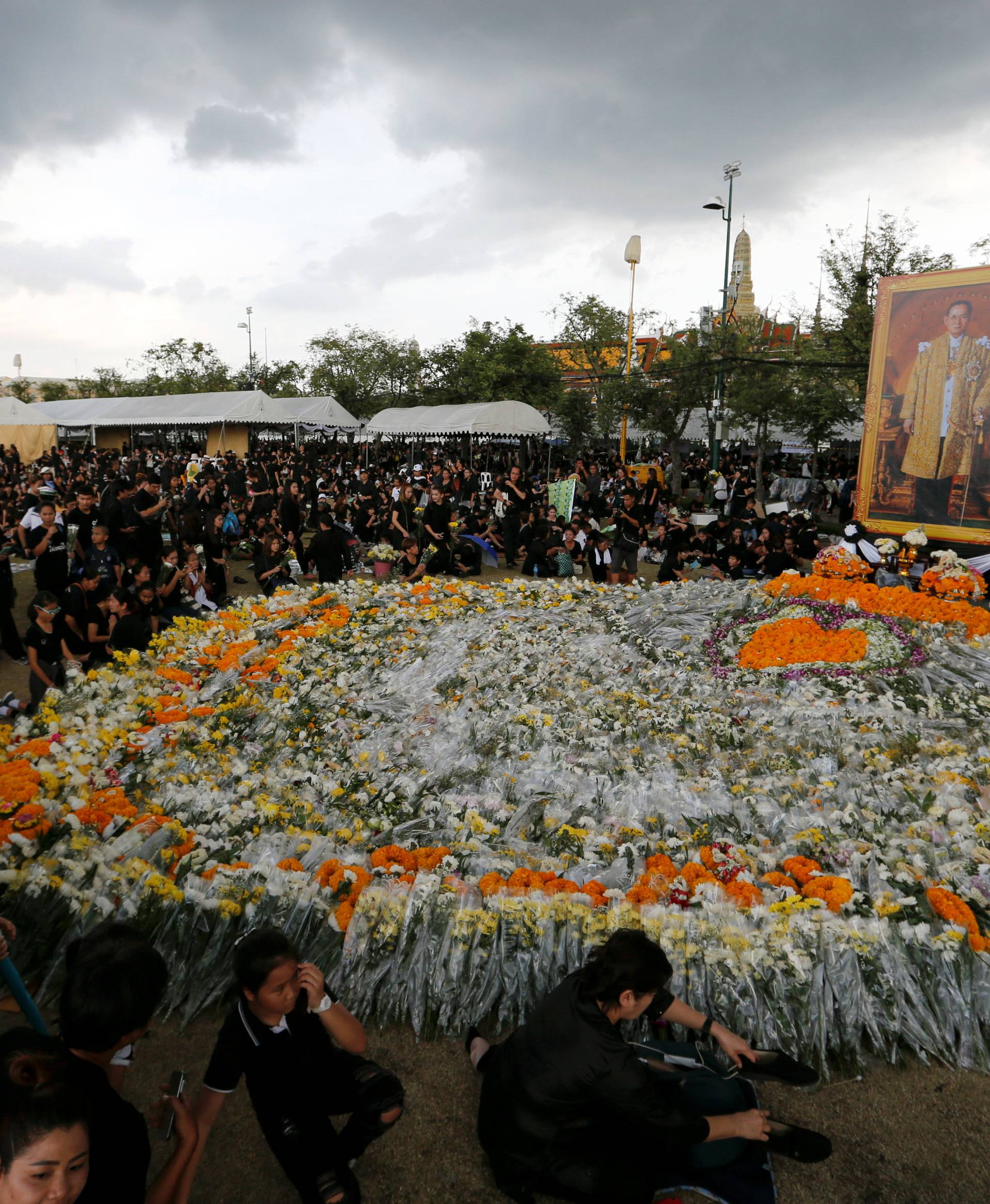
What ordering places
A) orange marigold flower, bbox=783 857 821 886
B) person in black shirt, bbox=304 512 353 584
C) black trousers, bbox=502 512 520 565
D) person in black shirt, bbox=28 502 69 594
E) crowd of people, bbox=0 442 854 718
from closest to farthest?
orange marigold flower, bbox=783 857 821 886 < crowd of people, bbox=0 442 854 718 < person in black shirt, bbox=28 502 69 594 < person in black shirt, bbox=304 512 353 584 < black trousers, bbox=502 512 520 565

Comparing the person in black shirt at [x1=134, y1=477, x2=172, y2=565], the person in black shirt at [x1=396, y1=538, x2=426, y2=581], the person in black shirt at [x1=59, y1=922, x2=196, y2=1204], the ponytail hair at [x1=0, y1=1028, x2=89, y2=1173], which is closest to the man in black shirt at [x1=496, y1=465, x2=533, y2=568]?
Answer: the person in black shirt at [x1=396, y1=538, x2=426, y2=581]

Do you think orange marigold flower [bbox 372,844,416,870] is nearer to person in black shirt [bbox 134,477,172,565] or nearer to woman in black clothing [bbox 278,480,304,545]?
person in black shirt [bbox 134,477,172,565]

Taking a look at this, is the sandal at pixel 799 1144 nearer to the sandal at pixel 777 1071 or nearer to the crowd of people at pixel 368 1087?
the crowd of people at pixel 368 1087

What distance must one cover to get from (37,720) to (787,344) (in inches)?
1358

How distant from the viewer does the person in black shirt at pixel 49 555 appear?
9.59 metres

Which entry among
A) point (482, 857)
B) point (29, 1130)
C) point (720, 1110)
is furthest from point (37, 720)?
point (720, 1110)

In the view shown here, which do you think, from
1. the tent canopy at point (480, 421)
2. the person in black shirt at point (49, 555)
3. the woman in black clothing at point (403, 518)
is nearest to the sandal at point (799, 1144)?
the person in black shirt at point (49, 555)

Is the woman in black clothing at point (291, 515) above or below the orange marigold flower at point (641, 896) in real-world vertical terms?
above

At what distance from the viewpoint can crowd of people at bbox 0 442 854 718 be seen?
28.2ft

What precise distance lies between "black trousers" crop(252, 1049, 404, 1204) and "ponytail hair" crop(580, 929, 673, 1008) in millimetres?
955

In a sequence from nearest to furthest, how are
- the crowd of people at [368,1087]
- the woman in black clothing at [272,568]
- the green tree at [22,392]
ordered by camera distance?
the crowd of people at [368,1087], the woman in black clothing at [272,568], the green tree at [22,392]

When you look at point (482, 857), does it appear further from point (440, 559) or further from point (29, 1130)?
point (440, 559)

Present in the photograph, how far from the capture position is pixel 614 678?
7.55 m

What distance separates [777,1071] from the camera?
3.55 m
